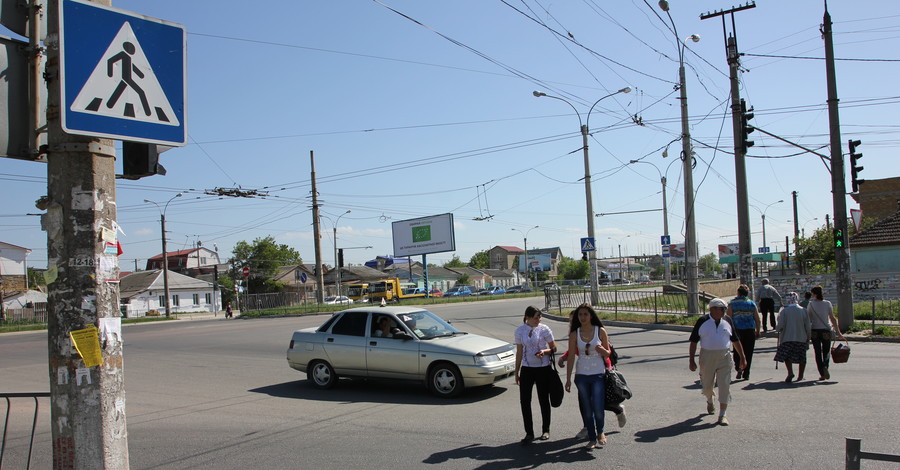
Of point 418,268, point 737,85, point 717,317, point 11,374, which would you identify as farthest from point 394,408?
point 418,268

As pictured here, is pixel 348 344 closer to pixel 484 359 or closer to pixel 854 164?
pixel 484 359

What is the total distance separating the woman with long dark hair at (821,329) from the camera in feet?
33.4

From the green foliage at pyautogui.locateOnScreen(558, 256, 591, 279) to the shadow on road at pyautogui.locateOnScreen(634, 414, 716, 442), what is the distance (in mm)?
107817

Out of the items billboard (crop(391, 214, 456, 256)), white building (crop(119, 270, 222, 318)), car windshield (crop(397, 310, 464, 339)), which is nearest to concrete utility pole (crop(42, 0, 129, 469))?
car windshield (crop(397, 310, 464, 339))

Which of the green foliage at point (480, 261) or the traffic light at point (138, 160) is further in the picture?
the green foliage at point (480, 261)

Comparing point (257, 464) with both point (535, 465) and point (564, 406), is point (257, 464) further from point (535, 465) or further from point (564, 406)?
point (564, 406)

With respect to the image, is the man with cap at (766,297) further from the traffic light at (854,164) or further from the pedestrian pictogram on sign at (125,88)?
the pedestrian pictogram on sign at (125,88)

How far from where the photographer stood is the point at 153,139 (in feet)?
11.4

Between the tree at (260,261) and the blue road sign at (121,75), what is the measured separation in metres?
80.0

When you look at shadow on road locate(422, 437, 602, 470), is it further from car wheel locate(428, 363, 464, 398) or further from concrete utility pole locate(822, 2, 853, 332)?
concrete utility pole locate(822, 2, 853, 332)

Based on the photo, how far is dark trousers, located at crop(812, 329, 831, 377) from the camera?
1020cm

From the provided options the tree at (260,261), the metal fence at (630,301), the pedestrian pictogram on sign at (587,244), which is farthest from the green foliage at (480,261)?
the pedestrian pictogram on sign at (587,244)

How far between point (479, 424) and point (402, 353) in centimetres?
270

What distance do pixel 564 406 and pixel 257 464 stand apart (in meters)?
4.41
